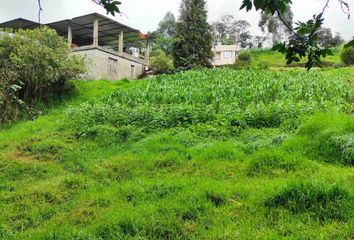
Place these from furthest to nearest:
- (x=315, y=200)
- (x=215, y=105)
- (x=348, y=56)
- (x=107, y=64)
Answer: (x=348, y=56) < (x=107, y=64) < (x=215, y=105) < (x=315, y=200)

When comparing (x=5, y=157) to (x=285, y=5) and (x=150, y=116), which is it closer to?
(x=150, y=116)

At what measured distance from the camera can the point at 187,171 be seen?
8.04 meters

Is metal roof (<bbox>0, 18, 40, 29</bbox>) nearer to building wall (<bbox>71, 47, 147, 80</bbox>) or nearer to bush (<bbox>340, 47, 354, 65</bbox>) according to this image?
building wall (<bbox>71, 47, 147, 80</bbox>)

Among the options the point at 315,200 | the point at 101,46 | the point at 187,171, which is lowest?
the point at 187,171

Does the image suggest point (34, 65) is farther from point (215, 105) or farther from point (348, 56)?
point (348, 56)

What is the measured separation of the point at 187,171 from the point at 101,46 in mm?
22779

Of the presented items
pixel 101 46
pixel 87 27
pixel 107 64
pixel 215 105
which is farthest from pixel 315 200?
pixel 87 27

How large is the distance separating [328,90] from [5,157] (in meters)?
11.3

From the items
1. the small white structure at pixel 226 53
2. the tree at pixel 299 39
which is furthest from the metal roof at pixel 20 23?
the tree at pixel 299 39

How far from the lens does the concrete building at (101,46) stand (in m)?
25.9

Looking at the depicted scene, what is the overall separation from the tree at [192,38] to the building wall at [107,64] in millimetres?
3947

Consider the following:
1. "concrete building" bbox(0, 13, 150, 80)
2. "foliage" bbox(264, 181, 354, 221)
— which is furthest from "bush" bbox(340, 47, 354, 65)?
"foliage" bbox(264, 181, 354, 221)

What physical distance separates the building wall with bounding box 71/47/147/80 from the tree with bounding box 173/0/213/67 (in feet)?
12.9

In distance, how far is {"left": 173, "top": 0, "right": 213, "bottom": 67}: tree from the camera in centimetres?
3209
